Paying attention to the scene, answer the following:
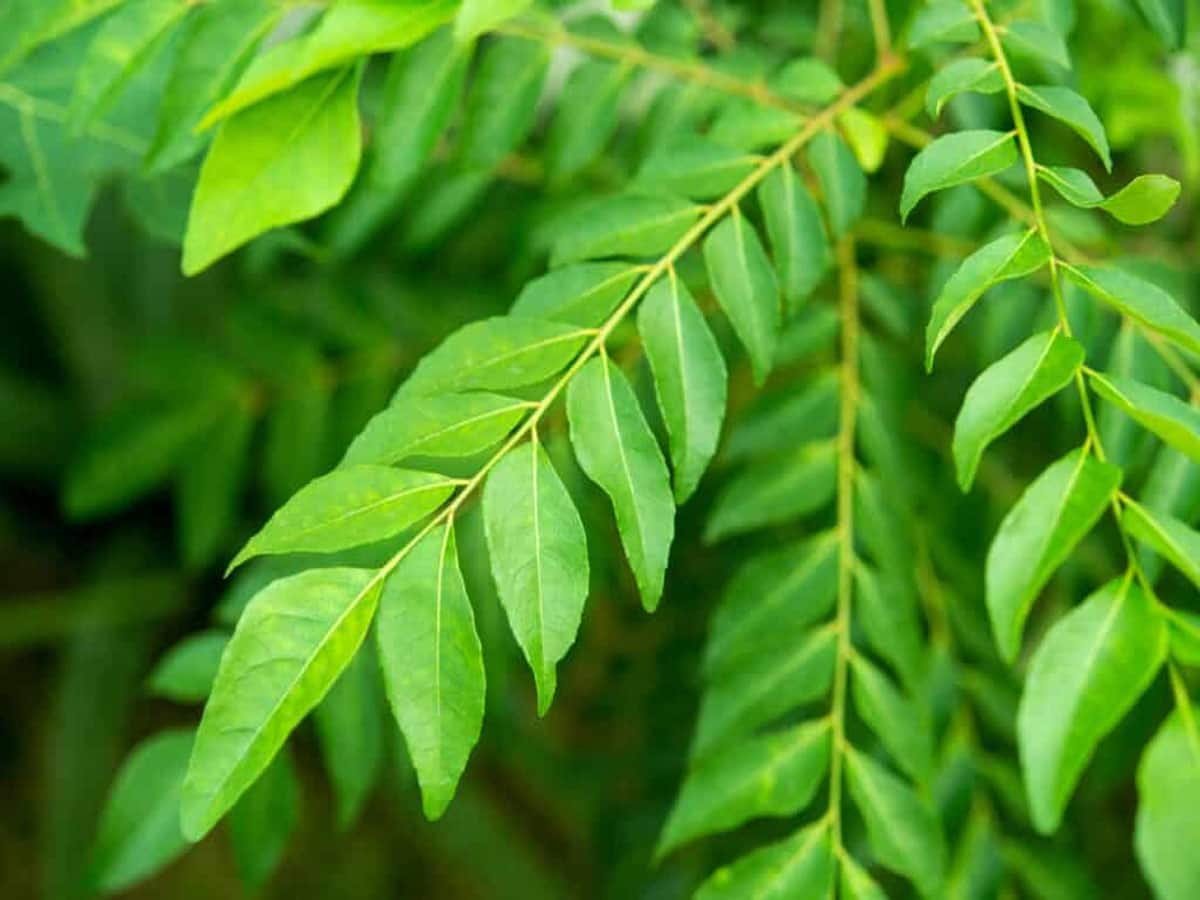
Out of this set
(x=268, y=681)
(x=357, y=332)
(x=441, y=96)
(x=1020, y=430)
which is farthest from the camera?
(x=1020, y=430)

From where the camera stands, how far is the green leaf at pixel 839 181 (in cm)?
68

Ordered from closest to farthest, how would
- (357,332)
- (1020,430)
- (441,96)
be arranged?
1. (441,96)
2. (357,332)
3. (1020,430)

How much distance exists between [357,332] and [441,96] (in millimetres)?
355

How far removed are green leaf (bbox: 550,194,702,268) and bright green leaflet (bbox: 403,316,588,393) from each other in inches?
3.2

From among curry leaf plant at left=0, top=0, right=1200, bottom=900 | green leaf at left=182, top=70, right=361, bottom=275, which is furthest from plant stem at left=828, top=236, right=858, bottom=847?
green leaf at left=182, top=70, right=361, bottom=275

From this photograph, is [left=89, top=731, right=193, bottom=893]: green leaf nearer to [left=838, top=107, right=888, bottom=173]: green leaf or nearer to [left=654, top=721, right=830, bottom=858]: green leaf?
[left=654, top=721, right=830, bottom=858]: green leaf

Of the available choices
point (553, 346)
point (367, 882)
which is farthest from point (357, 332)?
point (367, 882)

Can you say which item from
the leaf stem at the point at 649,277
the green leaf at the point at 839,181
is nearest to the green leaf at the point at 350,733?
the leaf stem at the point at 649,277

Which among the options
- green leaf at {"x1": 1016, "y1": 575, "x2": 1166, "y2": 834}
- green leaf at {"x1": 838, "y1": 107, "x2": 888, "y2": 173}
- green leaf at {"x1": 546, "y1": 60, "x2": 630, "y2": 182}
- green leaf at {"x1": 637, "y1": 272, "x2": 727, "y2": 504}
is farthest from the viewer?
green leaf at {"x1": 546, "y1": 60, "x2": 630, "y2": 182}

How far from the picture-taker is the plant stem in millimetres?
648

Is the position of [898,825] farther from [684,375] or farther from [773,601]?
[684,375]

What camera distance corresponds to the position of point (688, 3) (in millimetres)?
938

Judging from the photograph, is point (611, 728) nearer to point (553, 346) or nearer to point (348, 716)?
point (348, 716)

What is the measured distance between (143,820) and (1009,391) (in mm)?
511
